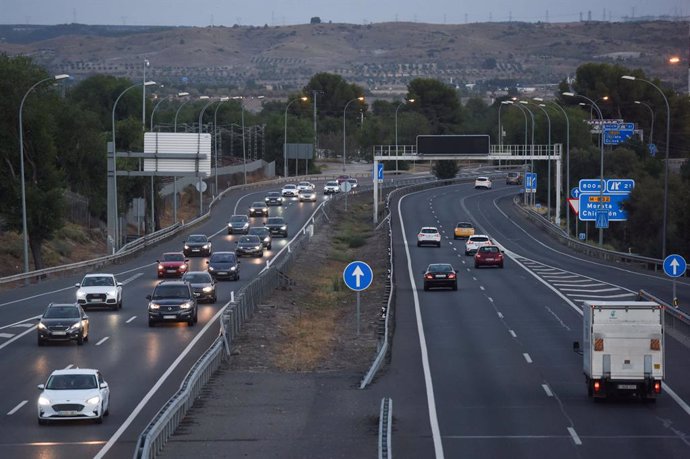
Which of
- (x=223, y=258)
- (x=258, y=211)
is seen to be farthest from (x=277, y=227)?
(x=223, y=258)

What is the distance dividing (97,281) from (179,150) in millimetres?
28280

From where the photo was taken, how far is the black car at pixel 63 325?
115 feet

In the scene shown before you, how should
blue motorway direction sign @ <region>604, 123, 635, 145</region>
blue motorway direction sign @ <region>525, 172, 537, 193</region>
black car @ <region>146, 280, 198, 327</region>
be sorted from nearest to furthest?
black car @ <region>146, 280, 198, 327</region>
blue motorway direction sign @ <region>525, 172, 537, 193</region>
blue motorway direction sign @ <region>604, 123, 635, 145</region>

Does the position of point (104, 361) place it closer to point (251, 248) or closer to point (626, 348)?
point (626, 348)

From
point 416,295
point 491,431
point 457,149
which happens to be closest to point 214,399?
point 491,431

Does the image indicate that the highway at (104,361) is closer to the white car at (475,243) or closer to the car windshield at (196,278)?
the car windshield at (196,278)

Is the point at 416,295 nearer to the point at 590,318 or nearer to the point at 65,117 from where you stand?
the point at 590,318

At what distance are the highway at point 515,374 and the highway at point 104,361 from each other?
16.9ft

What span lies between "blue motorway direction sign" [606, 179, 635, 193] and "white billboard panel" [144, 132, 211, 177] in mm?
22029

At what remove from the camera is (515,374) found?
30609mm

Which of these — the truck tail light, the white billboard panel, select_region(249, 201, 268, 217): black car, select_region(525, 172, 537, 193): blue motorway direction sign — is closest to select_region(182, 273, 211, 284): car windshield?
the truck tail light

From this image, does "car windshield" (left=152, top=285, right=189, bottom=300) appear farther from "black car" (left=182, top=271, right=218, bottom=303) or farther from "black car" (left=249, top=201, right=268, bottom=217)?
"black car" (left=249, top=201, right=268, bottom=217)

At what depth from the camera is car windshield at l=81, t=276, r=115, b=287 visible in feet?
148

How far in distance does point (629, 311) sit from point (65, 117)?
2449 inches
